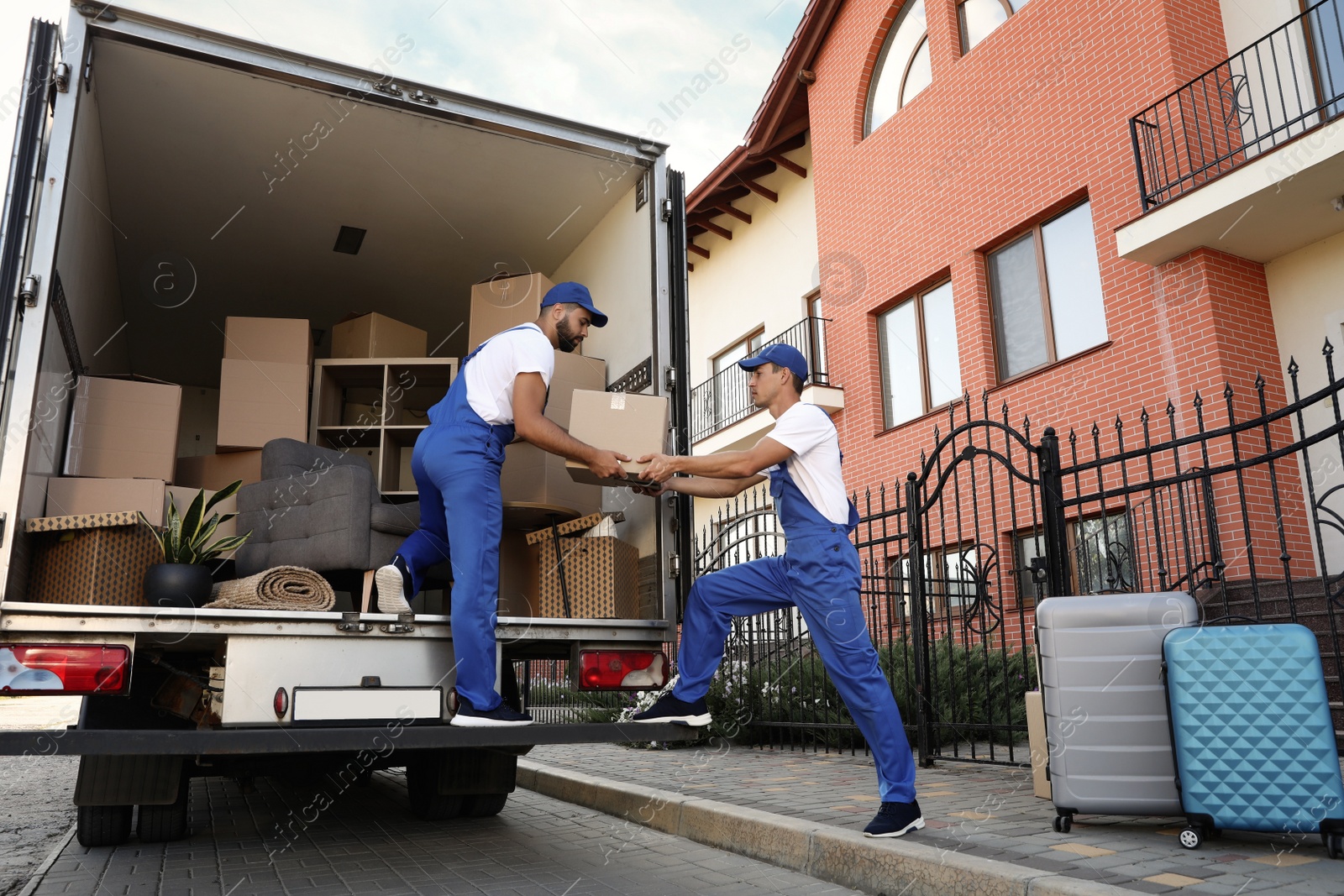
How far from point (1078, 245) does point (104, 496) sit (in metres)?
10.1

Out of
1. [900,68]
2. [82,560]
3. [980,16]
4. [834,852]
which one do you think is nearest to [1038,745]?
[834,852]

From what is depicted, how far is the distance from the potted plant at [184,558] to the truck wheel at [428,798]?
1550 mm

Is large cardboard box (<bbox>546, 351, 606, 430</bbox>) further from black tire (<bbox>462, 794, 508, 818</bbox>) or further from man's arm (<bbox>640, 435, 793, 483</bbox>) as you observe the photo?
black tire (<bbox>462, 794, 508, 818</bbox>)

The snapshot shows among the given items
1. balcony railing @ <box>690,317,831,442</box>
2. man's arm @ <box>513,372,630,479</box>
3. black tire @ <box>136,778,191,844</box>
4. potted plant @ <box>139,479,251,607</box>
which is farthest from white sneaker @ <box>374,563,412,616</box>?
→ balcony railing @ <box>690,317,831,442</box>

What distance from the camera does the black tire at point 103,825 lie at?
4.30 meters

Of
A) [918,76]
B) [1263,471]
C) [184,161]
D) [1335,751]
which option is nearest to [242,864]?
[184,161]

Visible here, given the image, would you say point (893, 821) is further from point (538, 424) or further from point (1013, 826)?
point (538, 424)

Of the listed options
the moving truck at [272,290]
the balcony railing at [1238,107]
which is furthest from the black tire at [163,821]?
the balcony railing at [1238,107]

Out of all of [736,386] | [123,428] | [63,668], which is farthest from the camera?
[736,386]

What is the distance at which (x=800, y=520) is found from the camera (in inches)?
155

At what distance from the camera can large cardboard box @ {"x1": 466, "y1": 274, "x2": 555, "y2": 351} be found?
6.04 m

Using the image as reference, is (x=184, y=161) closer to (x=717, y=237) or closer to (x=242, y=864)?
(x=242, y=864)

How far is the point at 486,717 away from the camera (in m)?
3.62

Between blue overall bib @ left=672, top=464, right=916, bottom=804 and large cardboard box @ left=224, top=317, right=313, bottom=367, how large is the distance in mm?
3440
